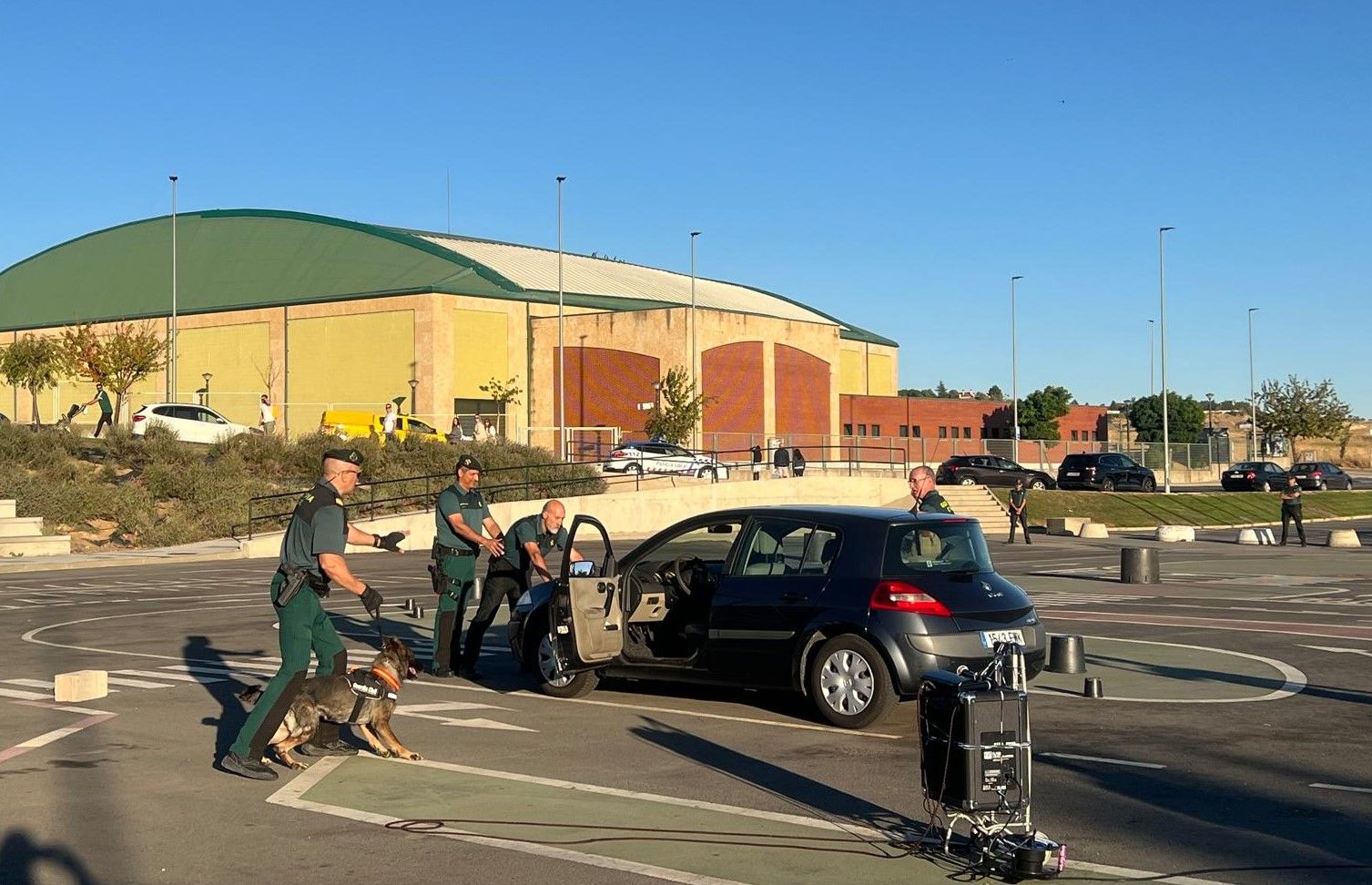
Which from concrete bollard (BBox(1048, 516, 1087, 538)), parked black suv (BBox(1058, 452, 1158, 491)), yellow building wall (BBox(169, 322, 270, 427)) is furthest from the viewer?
yellow building wall (BBox(169, 322, 270, 427))

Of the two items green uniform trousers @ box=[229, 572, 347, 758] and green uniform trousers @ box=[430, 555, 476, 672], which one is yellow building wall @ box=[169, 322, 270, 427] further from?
green uniform trousers @ box=[229, 572, 347, 758]

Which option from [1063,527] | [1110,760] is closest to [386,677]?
[1110,760]

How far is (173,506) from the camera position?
39719 millimetres

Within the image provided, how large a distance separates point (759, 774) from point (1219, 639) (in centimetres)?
929

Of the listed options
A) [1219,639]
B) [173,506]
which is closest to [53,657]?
[1219,639]

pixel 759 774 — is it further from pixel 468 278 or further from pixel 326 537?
pixel 468 278

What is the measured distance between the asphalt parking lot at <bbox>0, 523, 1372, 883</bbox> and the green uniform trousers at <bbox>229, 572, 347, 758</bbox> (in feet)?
1.05

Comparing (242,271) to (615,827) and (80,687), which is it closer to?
(80,687)

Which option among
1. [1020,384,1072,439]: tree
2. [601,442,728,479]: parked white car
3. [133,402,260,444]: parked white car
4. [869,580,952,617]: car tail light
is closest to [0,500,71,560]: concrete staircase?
[133,402,260,444]: parked white car

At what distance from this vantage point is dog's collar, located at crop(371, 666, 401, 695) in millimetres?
9430

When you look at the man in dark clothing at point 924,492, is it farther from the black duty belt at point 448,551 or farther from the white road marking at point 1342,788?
the white road marking at point 1342,788

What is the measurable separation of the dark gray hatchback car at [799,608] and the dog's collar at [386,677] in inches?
87.4

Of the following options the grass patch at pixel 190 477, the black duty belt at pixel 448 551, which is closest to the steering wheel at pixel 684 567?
the black duty belt at pixel 448 551

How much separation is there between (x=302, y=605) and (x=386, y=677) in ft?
2.37
